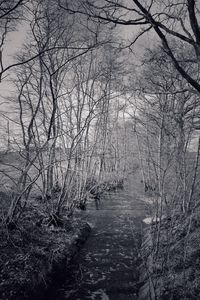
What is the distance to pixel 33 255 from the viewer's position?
514 cm

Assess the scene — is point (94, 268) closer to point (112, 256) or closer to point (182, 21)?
point (112, 256)

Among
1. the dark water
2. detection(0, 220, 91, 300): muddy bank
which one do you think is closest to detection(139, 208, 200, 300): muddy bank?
the dark water

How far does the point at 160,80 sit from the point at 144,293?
32.3 feet

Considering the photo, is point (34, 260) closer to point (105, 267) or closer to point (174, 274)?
point (105, 267)

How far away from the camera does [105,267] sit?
598cm

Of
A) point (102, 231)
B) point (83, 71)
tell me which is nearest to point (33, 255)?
point (102, 231)

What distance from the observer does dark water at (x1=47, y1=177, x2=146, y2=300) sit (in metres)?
4.79

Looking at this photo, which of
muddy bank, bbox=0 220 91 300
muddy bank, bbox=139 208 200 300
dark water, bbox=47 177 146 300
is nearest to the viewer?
muddy bank, bbox=139 208 200 300

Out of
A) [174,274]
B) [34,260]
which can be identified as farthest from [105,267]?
[174,274]

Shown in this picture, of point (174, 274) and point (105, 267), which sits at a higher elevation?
point (174, 274)

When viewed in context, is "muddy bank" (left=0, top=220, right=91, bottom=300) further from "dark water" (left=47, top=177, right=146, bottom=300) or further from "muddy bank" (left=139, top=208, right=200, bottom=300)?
"muddy bank" (left=139, top=208, right=200, bottom=300)

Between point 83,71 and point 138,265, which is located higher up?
point 83,71

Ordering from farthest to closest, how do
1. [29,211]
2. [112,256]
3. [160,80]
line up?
[160,80], [29,211], [112,256]

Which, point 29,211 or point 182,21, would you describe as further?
point 29,211
